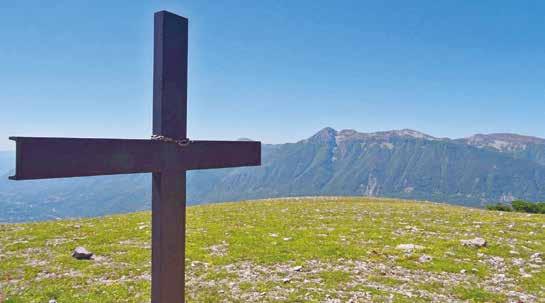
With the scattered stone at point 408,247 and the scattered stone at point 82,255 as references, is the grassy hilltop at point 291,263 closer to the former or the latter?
the scattered stone at point 408,247

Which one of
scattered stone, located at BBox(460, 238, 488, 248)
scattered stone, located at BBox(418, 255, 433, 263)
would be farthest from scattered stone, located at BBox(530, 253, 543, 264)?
scattered stone, located at BBox(418, 255, 433, 263)

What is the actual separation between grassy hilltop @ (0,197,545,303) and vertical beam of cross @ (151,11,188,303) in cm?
481

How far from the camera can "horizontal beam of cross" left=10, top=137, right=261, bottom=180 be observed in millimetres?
3576

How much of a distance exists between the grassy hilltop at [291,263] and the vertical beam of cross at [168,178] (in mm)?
4813

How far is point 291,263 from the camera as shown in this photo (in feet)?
41.8

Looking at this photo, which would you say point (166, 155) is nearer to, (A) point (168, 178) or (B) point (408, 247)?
(A) point (168, 178)

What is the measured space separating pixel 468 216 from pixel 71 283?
23.8 metres

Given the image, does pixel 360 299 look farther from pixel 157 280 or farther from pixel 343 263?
pixel 157 280

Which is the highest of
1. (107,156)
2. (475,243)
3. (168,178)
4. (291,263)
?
(107,156)

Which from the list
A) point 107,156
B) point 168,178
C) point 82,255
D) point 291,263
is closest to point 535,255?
point 291,263

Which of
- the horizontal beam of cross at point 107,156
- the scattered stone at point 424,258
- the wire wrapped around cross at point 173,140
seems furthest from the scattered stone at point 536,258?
the wire wrapped around cross at point 173,140

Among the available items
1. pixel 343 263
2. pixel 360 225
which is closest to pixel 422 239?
pixel 360 225

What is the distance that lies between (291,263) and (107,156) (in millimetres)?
9643

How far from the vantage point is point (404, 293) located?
1009 cm
